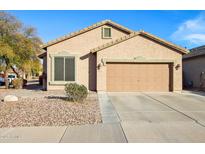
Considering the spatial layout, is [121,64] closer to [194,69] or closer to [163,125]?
[194,69]

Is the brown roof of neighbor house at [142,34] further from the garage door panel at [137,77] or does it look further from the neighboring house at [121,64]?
the garage door panel at [137,77]

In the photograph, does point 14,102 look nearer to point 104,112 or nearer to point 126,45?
point 104,112

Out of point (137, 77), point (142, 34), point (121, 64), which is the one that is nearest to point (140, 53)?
point (142, 34)

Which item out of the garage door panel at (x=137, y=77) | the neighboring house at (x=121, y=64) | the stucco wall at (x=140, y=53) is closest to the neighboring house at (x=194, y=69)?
the stucco wall at (x=140, y=53)

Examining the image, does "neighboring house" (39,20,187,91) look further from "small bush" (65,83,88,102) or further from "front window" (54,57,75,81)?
"small bush" (65,83,88,102)

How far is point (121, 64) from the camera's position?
56.0 ft

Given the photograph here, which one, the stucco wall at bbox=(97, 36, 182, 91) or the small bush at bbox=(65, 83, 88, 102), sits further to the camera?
the stucco wall at bbox=(97, 36, 182, 91)

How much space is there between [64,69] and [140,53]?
6.02m

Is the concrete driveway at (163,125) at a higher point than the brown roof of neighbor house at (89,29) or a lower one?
lower

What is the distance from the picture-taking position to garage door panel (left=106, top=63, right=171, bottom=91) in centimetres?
1695

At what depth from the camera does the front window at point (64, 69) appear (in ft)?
57.1

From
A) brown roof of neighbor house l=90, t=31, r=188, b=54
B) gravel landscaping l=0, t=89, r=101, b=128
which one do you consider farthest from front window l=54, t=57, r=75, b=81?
gravel landscaping l=0, t=89, r=101, b=128
